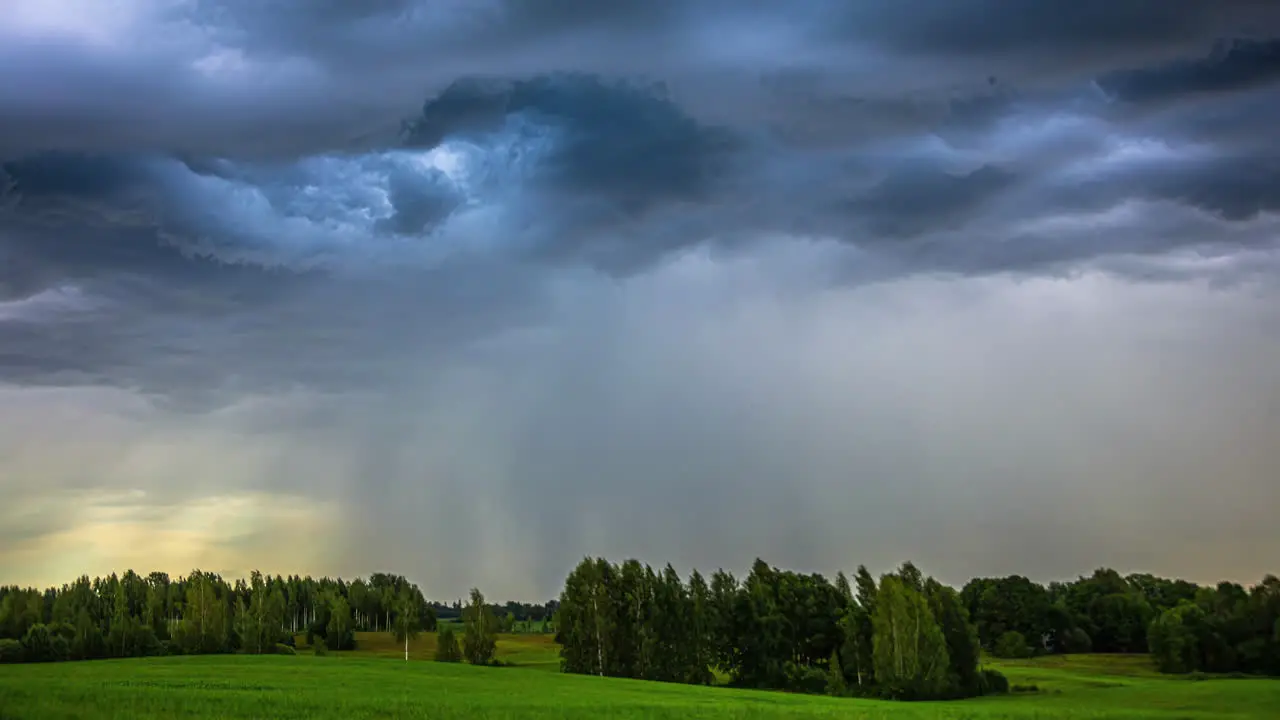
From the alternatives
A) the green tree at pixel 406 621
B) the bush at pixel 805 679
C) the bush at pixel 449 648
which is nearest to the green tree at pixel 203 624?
the green tree at pixel 406 621

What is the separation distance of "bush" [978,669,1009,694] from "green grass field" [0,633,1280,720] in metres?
2.88

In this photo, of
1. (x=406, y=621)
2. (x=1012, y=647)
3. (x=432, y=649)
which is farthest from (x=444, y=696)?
(x=1012, y=647)

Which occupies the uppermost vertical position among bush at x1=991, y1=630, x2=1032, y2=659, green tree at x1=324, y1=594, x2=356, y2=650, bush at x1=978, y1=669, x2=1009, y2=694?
green tree at x1=324, y1=594, x2=356, y2=650

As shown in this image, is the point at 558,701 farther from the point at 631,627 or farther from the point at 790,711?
the point at 631,627

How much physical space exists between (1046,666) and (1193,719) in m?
77.9

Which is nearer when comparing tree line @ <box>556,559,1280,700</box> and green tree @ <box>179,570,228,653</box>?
tree line @ <box>556,559,1280,700</box>

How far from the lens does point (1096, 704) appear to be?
73.1 metres

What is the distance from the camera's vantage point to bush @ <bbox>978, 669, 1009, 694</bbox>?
334 feet

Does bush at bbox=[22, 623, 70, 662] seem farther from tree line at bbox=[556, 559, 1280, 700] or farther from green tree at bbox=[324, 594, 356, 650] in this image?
tree line at bbox=[556, 559, 1280, 700]

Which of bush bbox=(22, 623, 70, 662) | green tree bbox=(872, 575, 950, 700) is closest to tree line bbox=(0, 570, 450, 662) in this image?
bush bbox=(22, 623, 70, 662)

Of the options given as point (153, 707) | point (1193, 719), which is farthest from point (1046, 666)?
point (153, 707)

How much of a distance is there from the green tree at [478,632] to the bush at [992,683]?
5849 cm

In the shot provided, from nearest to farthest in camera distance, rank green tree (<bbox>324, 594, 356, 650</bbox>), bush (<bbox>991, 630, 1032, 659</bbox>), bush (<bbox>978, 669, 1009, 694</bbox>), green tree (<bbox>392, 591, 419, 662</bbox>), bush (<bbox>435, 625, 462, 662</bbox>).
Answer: bush (<bbox>978, 669, 1009, 694</bbox>)
bush (<bbox>435, 625, 462, 662</bbox>)
bush (<bbox>991, 630, 1032, 659</bbox>)
green tree (<bbox>392, 591, 419, 662</bbox>)
green tree (<bbox>324, 594, 356, 650</bbox>)

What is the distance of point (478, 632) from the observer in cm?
12762
